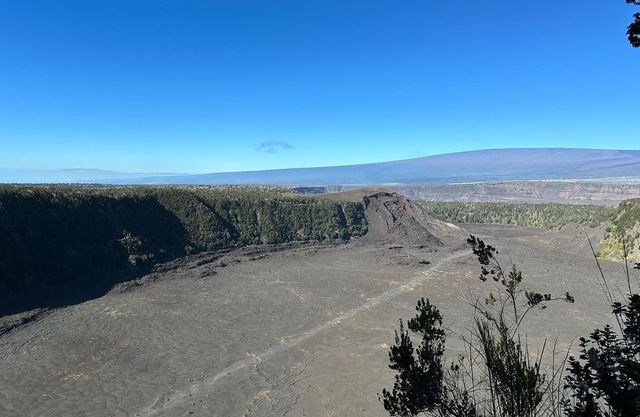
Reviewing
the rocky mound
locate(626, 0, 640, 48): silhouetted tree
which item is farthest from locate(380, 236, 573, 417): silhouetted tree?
the rocky mound

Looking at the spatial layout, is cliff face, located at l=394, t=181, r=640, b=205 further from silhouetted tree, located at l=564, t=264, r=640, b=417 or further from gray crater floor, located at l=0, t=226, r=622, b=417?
silhouetted tree, located at l=564, t=264, r=640, b=417

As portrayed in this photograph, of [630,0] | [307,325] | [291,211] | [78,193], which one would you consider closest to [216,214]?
[291,211]

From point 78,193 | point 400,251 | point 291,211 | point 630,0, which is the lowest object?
point 400,251

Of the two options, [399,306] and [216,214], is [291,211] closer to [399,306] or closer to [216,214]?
[216,214]

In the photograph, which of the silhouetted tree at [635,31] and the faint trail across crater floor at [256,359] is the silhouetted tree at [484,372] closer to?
the silhouetted tree at [635,31]

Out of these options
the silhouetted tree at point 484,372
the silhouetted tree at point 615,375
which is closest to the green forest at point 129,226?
the silhouetted tree at point 484,372

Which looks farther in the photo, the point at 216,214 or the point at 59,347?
the point at 216,214
